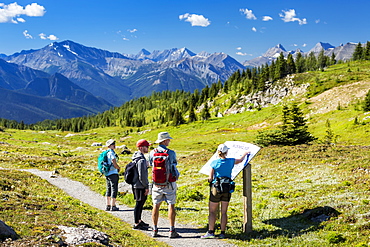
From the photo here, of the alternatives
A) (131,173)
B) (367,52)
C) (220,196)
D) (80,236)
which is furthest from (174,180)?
(367,52)

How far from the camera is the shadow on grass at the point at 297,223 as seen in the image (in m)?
10.7

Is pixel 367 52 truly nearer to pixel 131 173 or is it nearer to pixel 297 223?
pixel 297 223

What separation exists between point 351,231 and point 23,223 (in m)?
11.3

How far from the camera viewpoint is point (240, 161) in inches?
440

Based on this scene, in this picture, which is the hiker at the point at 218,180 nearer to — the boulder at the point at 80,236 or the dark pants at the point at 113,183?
the boulder at the point at 80,236

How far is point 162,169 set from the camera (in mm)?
10750

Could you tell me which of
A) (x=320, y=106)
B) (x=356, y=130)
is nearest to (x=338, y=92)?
(x=320, y=106)

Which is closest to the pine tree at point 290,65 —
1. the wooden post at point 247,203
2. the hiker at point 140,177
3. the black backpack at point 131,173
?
the wooden post at point 247,203

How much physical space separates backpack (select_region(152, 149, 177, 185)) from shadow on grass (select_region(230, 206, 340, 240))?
3535 mm

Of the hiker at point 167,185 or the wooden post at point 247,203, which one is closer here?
the hiker at point 167,185

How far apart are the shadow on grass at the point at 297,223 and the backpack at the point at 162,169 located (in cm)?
Result: 353

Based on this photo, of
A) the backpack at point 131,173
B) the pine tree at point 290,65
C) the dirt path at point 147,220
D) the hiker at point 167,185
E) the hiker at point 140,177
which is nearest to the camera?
the dirt path at point 147,220

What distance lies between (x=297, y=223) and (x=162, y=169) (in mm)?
6292

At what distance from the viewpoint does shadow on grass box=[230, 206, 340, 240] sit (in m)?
10.7
